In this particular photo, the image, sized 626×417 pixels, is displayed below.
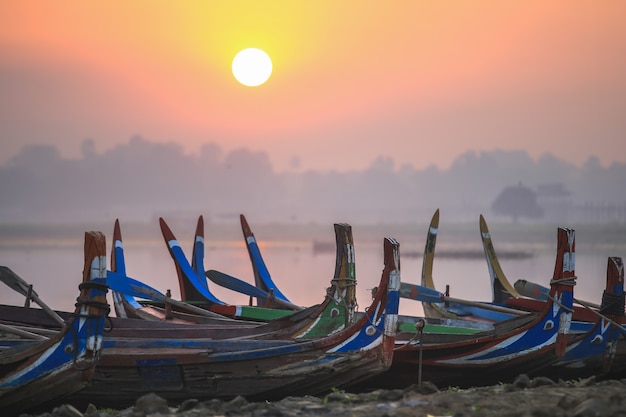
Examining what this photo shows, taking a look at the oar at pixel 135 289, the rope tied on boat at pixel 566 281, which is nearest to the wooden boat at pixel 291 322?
the oar at pixel 135 289

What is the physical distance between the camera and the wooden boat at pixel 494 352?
10594 mm

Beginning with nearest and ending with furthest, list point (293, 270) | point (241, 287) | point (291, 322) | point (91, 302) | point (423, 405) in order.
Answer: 1. point (423, 405)
2. point (91, 302)
3. point (291, 322)
4. point (241, 287)
5. point (293, 270)

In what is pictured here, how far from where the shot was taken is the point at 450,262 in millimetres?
48031

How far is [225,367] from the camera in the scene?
31.4 ft

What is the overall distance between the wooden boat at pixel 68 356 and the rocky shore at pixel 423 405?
0.25 m

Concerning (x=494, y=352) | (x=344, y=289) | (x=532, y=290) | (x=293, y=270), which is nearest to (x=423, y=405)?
(x=344, y=289)

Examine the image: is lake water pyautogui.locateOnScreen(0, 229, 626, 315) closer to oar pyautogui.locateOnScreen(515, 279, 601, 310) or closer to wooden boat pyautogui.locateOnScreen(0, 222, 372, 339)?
oar pyautogui.locateOnScreen(515, 279, 601, 310)

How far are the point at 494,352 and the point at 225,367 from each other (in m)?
2.95

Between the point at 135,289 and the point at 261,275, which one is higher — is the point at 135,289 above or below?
below

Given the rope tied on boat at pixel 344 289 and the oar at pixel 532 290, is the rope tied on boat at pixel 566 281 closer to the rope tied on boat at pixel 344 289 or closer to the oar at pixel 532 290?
the rope tied on boat at pixel 344 289

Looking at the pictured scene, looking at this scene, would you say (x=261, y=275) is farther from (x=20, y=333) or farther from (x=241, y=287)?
(x=20, y=333)

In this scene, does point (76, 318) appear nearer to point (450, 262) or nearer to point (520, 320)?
point (520, 320)

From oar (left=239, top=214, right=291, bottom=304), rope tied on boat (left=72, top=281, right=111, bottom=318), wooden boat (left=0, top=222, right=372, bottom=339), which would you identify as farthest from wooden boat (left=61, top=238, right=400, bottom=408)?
oar (left=239, top=214, right=291, bottom=304)

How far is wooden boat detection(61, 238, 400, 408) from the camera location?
9523 mm
